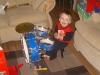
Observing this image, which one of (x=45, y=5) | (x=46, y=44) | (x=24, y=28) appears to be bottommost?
(x=46, y=44)

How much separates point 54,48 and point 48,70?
0.30 metres

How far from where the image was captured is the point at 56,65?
1.97 metres

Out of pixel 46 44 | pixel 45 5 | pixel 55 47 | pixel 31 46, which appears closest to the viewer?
pixel 31 46

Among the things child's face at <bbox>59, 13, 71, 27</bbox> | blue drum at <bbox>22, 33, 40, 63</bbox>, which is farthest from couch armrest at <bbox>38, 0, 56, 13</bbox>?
blue drum at <bbox>22, 33, 40, 63</bbox>

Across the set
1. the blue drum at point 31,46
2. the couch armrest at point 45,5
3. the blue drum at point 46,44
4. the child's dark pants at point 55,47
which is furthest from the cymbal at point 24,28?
the couch armrest at point 45,5

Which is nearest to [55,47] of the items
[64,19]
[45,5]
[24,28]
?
[64,19]

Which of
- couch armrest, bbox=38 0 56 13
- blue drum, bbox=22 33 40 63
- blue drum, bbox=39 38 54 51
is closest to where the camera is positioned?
blue drum, bbox=22 33 40 63

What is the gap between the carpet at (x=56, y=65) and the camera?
1.85 metres

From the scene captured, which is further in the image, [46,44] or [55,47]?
[55,47]

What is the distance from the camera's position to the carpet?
185 cm

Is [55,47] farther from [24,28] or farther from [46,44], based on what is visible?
[24,28]

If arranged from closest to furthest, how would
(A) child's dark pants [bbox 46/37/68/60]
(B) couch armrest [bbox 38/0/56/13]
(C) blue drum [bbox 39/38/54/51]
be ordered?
(C) blue drum [bbox 39/38/54/51] → (A) child's dark pants [bbox 46/37/68/60] → (B) couch armrest [bbox 38/0/56/13]

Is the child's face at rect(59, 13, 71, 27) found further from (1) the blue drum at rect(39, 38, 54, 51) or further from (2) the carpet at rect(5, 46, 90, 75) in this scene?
(2) the carpet at rect(5, 46, 90, 75)

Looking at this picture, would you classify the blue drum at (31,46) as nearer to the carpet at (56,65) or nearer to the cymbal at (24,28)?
the cymbal at (24,28)
